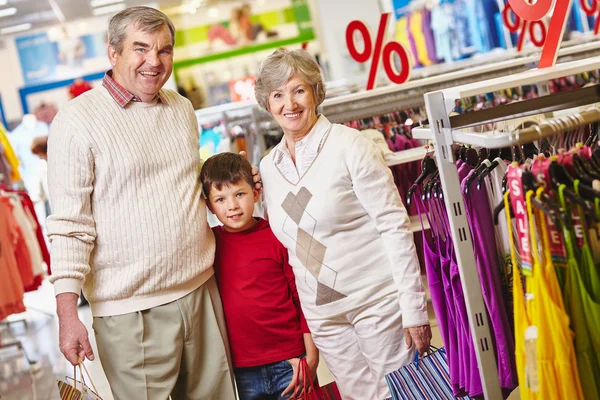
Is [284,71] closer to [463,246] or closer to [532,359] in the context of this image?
[463,246]

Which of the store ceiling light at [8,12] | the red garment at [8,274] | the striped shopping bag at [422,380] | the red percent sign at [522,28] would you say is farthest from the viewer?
the store ceiling light at [8,12]

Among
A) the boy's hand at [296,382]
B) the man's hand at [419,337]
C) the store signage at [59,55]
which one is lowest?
the boy's hand at [296,382]

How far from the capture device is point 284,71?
94.5 inches

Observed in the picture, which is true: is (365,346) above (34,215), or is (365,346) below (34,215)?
below

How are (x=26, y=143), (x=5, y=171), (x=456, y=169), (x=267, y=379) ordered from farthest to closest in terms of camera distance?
(x=26, y=143)
(x=5, y=171)
(x=267, y=379)
(x=456, y=169)

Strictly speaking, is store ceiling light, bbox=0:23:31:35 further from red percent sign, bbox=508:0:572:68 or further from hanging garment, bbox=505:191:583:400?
hanging garment, bbox=505:191:583:400

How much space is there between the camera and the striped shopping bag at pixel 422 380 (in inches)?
85.6

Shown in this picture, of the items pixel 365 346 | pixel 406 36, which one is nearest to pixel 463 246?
pixel 365 346

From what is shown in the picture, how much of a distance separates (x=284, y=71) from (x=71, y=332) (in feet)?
3.47

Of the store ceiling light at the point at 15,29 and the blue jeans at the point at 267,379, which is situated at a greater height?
the store ceiling light at the point at 15,29

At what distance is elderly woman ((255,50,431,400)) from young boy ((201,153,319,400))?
143 millimetres

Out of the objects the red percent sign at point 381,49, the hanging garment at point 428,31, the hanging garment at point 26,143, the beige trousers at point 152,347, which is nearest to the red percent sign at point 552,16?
the beige trousers at point 152,347

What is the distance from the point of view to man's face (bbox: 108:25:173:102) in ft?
7.56

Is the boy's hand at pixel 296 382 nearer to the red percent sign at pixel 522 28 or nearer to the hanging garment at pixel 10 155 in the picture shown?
the red percent sign at pixel 522 28
